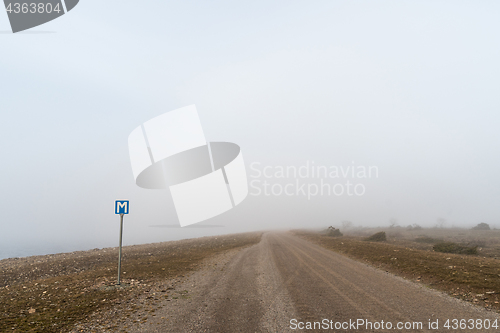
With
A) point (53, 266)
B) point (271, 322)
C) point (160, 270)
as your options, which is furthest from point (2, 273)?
point (271, 322)

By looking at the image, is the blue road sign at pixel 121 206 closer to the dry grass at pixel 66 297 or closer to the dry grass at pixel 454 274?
the dry grass at pixel 66 297

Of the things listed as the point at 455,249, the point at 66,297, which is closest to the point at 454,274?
the point at 455,249

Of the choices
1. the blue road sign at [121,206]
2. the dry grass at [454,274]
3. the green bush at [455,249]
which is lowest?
the green bush at [455,249]

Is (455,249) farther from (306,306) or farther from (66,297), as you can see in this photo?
(66,297)

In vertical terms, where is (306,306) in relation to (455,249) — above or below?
above

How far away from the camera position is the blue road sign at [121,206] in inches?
467

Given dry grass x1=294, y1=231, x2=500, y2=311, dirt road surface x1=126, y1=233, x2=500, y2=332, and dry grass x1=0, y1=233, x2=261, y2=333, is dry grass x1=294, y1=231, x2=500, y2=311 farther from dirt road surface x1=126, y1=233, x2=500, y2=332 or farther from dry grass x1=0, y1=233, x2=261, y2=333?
dry grass x1=0, y1=233, x2=261, y2=333

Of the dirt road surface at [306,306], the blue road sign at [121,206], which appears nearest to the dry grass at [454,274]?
the dirt road surface at [306,306]

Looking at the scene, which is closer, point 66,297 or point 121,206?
point 66,297

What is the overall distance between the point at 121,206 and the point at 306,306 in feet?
31.8

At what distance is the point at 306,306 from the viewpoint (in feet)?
26.8

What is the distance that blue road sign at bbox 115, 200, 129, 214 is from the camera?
11869 mm

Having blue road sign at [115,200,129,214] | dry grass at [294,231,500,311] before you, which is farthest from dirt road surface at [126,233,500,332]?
blue road sign at [115,200,129,214]

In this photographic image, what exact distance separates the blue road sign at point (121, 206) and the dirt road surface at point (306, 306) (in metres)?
4.64
